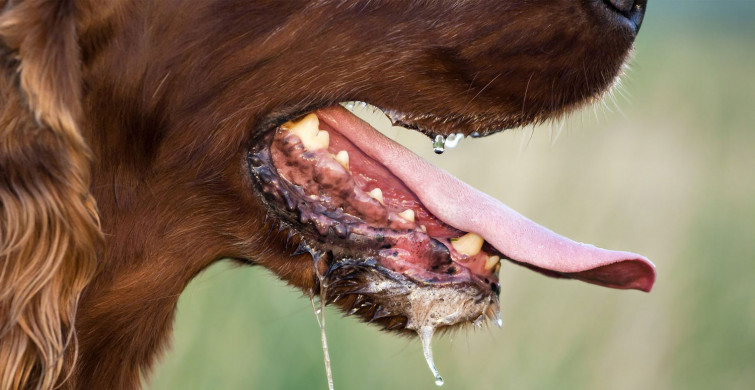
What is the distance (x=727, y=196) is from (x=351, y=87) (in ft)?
8.91

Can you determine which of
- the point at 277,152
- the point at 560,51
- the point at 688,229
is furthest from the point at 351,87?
the point at 688,229

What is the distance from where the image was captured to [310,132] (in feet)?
5.77

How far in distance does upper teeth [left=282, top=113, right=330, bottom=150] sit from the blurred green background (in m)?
1.42

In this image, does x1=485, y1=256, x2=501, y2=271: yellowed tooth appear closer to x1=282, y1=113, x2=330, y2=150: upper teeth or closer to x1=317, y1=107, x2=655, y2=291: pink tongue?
x1=317, y1=107, x2=655, y2=291: pink tongue

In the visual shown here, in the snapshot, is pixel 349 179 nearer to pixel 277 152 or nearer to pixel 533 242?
pixel 277 152

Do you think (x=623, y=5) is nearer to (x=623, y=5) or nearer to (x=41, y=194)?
(x=623, y=5)

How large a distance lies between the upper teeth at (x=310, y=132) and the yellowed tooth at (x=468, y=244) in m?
0.32

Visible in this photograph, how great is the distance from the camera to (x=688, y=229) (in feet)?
12.3

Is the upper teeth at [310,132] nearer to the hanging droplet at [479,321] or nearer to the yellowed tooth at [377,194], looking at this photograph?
the yellowed tooth at [377,194]

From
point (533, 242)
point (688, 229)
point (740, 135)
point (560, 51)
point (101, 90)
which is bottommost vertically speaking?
point (688, 229)

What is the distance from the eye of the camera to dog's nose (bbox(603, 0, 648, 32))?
1656 millimetres

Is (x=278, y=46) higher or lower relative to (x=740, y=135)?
higher

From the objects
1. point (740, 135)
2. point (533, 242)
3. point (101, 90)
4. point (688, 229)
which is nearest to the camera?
point (101, 90)

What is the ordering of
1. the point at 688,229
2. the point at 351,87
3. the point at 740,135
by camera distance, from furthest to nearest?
the point at 740,135, the point at 688,229, the point at 351,87
